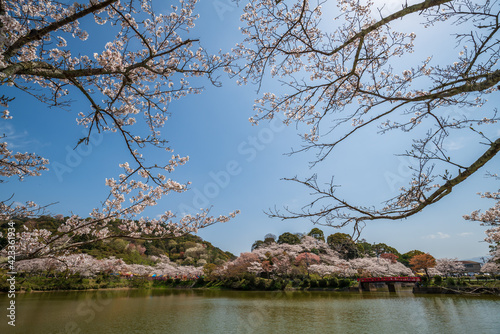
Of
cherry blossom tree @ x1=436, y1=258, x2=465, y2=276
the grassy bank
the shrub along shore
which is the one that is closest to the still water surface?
the shrub along shore

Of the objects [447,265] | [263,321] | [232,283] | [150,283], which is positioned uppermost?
[447,265]

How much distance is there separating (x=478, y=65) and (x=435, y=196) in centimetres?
128

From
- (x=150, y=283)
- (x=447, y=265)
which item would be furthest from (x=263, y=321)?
(x=447, y=265)

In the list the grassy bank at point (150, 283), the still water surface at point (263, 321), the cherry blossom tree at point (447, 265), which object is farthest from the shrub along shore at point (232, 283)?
the still water surface at point (263, 321)

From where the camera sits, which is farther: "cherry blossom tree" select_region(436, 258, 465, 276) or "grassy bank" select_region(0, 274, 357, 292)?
"cherry blossom tree" select_region(436, 258, 465, 276)

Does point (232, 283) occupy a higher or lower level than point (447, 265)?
lower

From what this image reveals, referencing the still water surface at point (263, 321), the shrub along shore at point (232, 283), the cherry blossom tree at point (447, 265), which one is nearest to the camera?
the still water surface at point (263, 321)

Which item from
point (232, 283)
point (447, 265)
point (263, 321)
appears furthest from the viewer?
point (447, 265)

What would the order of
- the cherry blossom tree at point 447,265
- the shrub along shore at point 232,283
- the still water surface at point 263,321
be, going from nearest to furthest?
the still water surface at point 263,321 < the shrub along shore at point 232,283 < the cherry blossom tree at point 447,265

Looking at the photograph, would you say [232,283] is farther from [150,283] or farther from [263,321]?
[263,321]

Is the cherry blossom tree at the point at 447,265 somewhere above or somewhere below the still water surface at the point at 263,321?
above

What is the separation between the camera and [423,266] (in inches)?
950

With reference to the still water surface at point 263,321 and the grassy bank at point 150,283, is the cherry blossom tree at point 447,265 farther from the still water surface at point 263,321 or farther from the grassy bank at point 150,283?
the still water surface at point 263,321

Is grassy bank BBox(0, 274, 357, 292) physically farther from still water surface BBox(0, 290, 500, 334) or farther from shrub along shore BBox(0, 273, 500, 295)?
still water surface BBox(0, 290, 500, 334)
